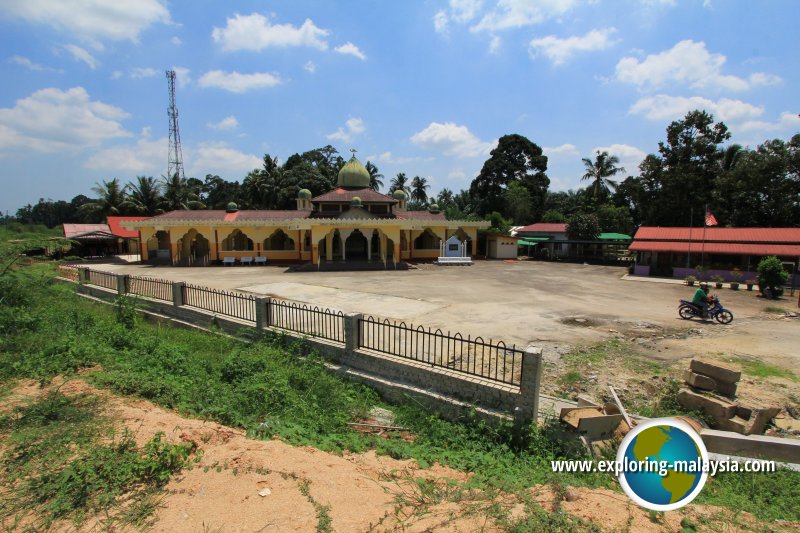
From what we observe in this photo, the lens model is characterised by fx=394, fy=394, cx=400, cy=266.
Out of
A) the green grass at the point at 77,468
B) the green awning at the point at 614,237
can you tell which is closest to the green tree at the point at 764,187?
the green awning at the point at 614,237

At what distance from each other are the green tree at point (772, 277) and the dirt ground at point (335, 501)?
17954 millimetres

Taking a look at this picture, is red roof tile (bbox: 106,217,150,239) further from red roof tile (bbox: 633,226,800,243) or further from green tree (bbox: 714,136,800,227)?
green tree (bbox: 714,136,800,227)

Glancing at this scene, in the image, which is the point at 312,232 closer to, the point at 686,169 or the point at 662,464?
the point at 662,464

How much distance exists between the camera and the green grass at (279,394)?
4.87 metres

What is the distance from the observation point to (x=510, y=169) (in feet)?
156

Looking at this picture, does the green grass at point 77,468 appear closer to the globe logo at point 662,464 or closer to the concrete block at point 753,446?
the globe logo at point 662,464

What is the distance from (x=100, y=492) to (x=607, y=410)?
638 centimetres

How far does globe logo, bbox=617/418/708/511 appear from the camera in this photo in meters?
3.48

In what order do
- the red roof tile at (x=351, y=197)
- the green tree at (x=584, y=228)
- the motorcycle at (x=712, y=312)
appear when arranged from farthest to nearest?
the green tree at (x=584, y=228) < the red roof tile at (x=351, y=197) < the motorcycle at (x=712, y=312)

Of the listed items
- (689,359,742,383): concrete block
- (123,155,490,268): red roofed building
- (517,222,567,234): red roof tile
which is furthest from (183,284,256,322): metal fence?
(517,222,567,234): red roof tile

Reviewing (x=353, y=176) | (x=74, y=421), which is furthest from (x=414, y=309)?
(x=353, y=176)

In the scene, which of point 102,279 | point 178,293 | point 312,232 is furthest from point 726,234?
point 102,279

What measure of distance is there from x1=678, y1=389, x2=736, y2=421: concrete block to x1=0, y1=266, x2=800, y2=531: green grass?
0.84ft

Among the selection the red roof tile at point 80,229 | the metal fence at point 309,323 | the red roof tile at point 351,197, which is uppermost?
the red roof tile at point 351,197
